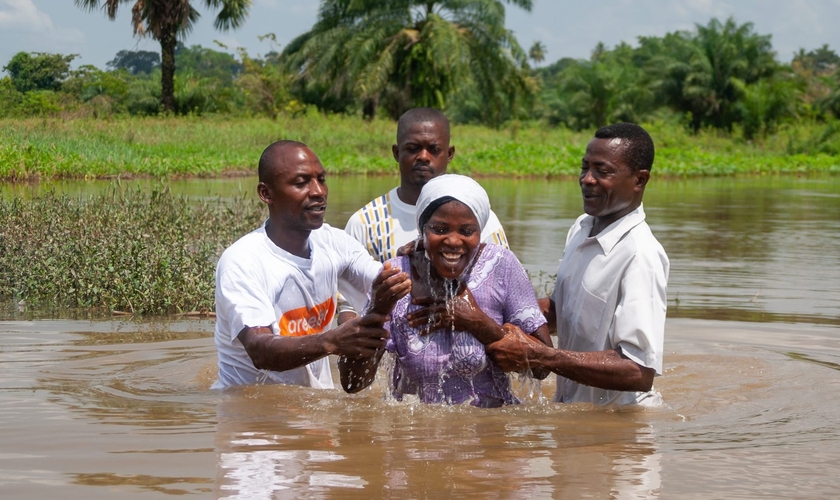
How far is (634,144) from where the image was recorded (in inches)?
162

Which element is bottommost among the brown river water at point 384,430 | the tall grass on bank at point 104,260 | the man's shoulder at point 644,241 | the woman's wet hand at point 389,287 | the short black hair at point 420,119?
the brown river water at point 384,430

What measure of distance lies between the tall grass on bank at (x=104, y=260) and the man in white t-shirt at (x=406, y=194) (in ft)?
9.85

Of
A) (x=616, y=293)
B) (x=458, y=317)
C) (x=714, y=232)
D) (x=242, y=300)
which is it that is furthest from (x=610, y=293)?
(x=714, y=232)

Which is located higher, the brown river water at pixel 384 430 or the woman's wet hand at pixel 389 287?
the woman's wet hand at pixel 389 287

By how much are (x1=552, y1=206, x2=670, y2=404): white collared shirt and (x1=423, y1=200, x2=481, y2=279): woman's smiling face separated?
576mm

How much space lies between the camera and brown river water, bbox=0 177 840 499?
12.0 feet

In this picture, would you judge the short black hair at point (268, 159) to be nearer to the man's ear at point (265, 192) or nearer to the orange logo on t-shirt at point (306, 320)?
the man's ear at point (265, 192)

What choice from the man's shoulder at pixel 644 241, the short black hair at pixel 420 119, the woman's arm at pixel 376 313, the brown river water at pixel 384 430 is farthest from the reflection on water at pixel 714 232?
the woman's arm at pixel 376 313

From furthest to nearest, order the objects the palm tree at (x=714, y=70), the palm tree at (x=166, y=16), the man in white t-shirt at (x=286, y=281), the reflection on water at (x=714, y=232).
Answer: the palm tree at (x=714, y=70) < the palm tree at (x=166, y=16) < the reflection on water at (x=714, y=232) < the man in white t-shirt at (x=286, y=281)

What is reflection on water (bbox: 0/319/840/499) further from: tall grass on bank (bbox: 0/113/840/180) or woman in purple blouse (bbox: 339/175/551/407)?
tall grass on bank (bbox: 0/113/840/180)

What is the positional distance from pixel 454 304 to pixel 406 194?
5.53 feet

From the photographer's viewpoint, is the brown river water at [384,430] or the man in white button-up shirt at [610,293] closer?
the brown river water at [384,430]

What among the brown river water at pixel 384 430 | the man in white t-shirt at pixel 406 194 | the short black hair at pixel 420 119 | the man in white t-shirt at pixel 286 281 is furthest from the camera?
the short black hair at pixel 420 119

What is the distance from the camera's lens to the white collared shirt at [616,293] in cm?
388
